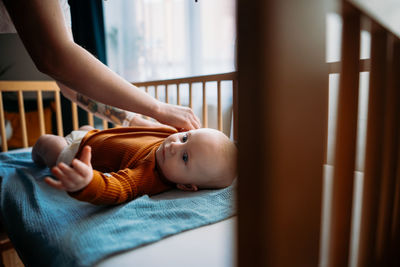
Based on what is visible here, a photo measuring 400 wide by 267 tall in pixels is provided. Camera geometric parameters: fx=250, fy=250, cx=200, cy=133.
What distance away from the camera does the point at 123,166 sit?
0.88 metres

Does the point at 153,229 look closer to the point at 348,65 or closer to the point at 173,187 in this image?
the point at 173,187

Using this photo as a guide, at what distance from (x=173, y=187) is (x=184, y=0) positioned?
67.3 inches

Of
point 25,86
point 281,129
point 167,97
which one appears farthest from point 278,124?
point 25,86

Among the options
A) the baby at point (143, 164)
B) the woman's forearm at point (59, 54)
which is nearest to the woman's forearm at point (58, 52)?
the woman's forearm at point (59, 54)

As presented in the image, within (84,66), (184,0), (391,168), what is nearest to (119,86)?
(84,66)

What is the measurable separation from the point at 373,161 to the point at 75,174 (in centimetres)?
60

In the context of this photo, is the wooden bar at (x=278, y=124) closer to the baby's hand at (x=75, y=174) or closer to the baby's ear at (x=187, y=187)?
the baby's hand at (x=75, y=174)

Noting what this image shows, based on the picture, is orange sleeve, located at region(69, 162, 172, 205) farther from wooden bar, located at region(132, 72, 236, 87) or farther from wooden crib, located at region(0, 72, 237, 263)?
wooden bar, located at region(132, 72, 236, 87)

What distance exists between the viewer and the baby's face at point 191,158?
0.78 m

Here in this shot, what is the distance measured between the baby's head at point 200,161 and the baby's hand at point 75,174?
0.31 meters

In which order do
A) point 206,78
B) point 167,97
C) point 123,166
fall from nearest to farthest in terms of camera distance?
1. point 123,166
2. point 206,78
3. point 167,97

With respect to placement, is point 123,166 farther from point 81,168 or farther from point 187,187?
point 81,168

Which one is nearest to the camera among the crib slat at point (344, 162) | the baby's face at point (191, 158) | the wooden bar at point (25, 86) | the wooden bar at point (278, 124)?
the wooden bar at point (278, 124)

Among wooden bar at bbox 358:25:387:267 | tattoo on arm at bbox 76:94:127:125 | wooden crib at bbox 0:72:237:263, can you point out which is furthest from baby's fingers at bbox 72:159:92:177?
tattoo on arm at bbox 76:94:127:125
